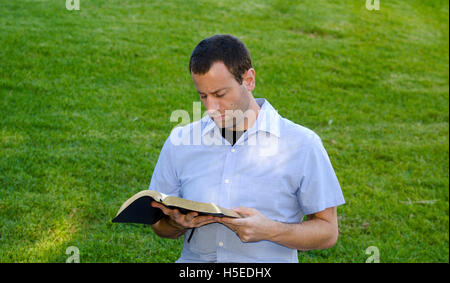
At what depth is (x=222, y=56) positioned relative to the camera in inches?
95.8

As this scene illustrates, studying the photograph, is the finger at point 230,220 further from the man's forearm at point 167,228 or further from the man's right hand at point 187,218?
the man's forearm at point 167,228

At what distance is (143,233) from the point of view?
4.23 m

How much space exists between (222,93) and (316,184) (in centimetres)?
68

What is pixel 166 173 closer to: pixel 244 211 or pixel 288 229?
pixel 244 211

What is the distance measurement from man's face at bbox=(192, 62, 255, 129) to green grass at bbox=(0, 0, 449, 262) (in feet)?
6.19

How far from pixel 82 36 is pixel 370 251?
6.12m

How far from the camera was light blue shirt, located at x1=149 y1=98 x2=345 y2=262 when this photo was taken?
2432 mm

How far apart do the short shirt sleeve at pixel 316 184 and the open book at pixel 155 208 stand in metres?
0.43
